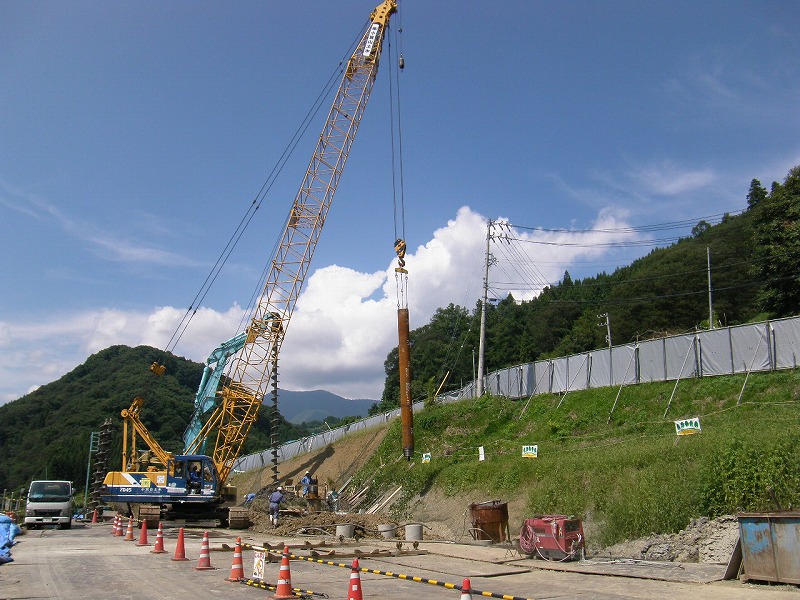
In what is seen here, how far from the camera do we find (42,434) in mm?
97562

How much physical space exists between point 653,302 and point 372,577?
70438mm

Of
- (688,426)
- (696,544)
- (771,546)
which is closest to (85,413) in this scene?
Answer: (688,426)

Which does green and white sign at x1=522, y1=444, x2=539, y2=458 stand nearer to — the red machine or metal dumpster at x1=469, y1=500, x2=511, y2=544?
metal dumpster at x1=469, y1=500, x2=511, y2=544

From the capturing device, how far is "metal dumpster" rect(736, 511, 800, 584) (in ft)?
37.9

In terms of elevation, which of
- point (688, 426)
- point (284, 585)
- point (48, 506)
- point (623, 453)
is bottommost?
point (48, 506)

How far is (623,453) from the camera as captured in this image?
20.8 m

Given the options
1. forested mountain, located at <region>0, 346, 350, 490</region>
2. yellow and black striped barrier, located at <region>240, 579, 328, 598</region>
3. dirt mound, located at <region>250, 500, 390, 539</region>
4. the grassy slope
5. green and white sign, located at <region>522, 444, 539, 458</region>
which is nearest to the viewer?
yellow and black striped barrier, located at <region>240, 579, 328, 598</region>

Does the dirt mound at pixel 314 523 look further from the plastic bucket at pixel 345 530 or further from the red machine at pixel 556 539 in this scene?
the red machine at pixel 556 539

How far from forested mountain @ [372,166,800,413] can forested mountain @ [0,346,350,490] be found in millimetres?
23909

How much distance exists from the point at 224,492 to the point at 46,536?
32.5ft

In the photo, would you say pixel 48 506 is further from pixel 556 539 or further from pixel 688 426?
pixel 688 426

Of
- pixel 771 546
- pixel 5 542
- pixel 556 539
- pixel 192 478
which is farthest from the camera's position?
pixel 192 478

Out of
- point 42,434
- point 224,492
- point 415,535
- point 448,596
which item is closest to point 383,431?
point 224,492

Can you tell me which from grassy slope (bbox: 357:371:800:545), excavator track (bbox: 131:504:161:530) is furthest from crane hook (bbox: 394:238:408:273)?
excavator track (bbox: 131:504:161:530)
